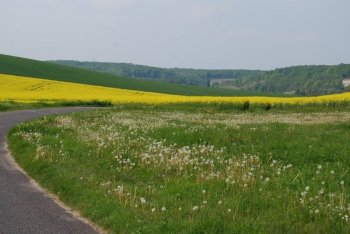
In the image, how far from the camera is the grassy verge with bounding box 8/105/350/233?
24.6 feet

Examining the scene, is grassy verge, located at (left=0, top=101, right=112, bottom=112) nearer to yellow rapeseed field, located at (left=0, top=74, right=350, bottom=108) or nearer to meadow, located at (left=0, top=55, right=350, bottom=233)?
yellow rapeseed field, located at (left=0, top=74, right=350, bottom=108)

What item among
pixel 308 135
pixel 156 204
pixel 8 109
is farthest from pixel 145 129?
pixel 8 109

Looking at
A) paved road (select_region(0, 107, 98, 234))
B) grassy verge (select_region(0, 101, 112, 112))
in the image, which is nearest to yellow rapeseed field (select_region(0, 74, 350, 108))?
grassy verge (select_region(0, 101, 112, 112))

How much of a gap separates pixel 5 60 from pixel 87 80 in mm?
17576

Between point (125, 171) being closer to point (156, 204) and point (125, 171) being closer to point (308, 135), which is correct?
point (156, 204)

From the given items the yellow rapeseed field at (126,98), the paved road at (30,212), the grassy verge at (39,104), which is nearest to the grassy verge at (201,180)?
the paved road at (30,212)

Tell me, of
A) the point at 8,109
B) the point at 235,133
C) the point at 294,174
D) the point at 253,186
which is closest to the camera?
the point at 253,186

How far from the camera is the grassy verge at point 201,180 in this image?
751 cm

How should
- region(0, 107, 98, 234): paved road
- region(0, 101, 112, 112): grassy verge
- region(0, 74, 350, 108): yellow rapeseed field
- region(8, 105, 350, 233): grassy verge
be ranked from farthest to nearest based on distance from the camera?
region(0, 74, 350, 108): yellow rapeseed field, region(0, 101, 112, 112): grassy verge, region(0, 107, 98, 234): paved road, region(8, 105, 350, 233): grassy verge

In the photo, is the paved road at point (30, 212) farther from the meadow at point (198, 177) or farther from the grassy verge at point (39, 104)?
the grassy verge at point (39, 104)

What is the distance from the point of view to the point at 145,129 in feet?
62.7

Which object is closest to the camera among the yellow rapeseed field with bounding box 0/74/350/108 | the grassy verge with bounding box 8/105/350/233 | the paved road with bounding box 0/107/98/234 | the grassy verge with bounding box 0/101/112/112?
the grassy verge with bounding box 8/105/350/233

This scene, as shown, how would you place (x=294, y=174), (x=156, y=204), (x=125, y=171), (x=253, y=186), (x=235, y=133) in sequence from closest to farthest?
(x=156, y=204) < (x=253, y=186) < (x=294, y=174) < (x=125, y=171) < (x=235, y=133)

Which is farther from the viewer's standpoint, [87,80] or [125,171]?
[87,80]
